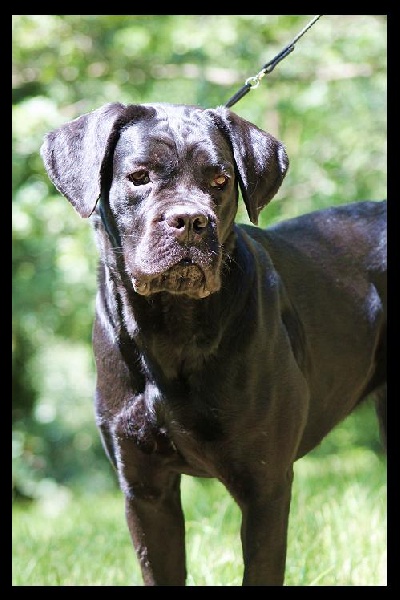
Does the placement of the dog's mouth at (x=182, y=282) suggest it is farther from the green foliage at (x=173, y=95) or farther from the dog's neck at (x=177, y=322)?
the green foliage at (x=173, y=95)

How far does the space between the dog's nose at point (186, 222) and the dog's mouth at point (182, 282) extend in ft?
0.27

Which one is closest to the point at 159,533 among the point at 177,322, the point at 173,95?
the point at 177,322

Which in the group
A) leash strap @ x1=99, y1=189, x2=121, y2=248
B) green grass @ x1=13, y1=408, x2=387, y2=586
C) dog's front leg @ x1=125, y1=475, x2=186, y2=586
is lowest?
green grass @ x1=13, y1=408, x2=387, y2=586

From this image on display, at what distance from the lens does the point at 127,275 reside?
3.28 meters

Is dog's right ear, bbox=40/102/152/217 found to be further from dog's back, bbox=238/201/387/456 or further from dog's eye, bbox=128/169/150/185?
dog's back, bbox=238/201/387/456

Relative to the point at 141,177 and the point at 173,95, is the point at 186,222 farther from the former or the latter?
the point at 173,95

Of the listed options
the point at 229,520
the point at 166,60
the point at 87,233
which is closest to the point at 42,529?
the point at 229,520

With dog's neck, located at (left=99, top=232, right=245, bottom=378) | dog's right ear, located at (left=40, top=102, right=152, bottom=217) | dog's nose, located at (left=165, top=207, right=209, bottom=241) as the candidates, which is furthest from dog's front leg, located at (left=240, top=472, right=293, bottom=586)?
dog's right ear, located at (left=40, top=102, right=152, bottom=217)

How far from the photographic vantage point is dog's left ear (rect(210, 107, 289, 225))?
3344mm

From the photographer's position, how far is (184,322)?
335cm

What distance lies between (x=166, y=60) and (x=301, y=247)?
422 cm

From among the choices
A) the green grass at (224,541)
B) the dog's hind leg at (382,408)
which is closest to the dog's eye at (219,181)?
the dog's hind leg at (382,408)

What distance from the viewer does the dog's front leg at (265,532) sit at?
3283mm

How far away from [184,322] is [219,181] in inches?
19.7
